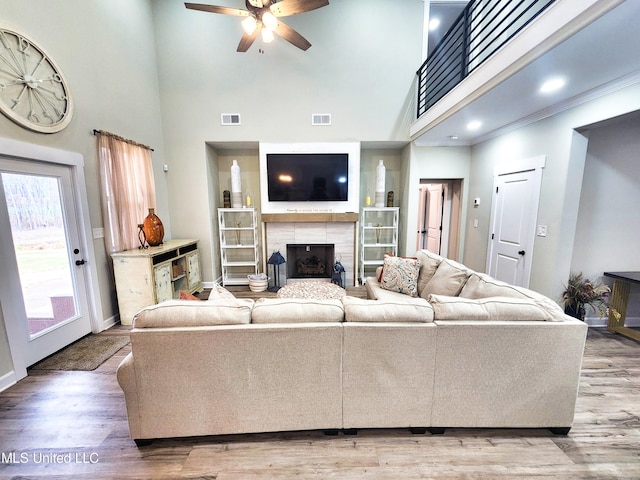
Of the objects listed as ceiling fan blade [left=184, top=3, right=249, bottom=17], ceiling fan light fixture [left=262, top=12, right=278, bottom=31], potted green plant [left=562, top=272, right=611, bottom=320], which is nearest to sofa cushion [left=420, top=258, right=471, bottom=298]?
potted green plant [left=562, top=272, right=611, bottom=320]

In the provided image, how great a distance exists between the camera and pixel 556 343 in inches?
57.7

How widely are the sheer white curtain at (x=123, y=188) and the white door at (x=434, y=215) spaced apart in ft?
18.1

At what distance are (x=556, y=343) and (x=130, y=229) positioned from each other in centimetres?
462

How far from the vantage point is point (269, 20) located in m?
2.54

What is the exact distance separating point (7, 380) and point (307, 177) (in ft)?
13.4

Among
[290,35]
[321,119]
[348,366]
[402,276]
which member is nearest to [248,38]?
[290,35]

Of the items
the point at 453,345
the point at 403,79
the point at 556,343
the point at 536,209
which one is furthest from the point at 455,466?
the point at 403,79

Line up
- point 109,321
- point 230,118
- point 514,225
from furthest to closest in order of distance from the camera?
1. point 230,118
2. point 514,225
3. point 109,321

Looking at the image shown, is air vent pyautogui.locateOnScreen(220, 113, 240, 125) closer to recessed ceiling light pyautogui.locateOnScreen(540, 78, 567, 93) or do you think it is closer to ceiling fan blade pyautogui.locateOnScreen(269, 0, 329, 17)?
ceiling fan blade pyautogui.locateOnScreen(269, 0, 329, 17)

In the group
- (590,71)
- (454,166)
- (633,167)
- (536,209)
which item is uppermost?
(590,71)

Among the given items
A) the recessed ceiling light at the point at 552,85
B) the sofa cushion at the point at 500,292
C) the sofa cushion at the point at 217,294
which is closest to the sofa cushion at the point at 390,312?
the sofa cushion at the point at 500,292

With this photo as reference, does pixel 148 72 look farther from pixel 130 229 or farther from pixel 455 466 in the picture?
pixel 455 466

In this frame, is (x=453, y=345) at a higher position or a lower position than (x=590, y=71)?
lower

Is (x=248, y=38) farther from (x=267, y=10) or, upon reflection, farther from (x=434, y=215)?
(x=434, y=215)
